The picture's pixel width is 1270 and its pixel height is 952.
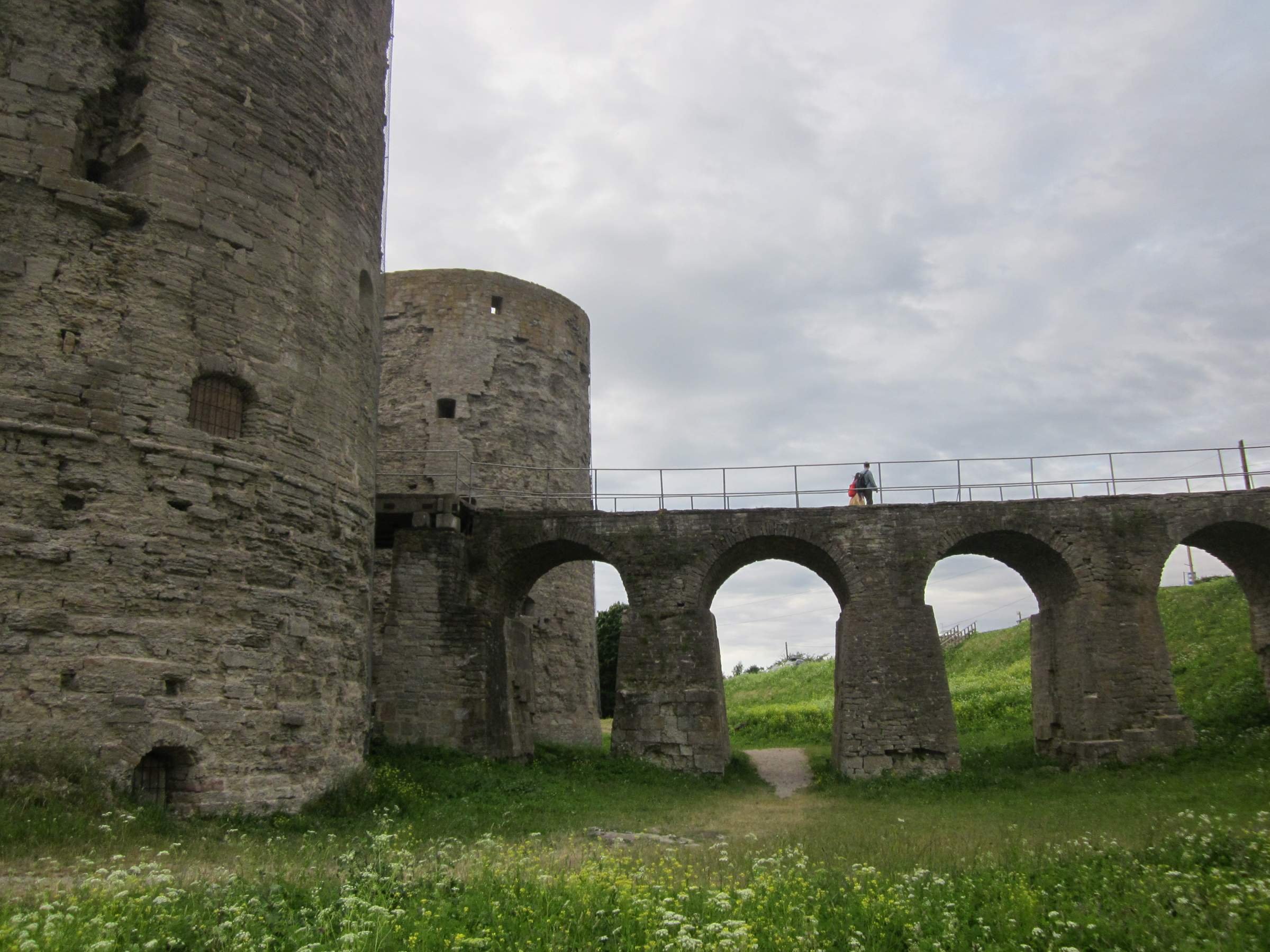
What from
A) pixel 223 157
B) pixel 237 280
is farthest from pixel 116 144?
pixel 237 280

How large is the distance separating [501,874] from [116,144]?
872 centimetres

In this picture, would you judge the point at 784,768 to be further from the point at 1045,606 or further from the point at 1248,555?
the point at 1248,555

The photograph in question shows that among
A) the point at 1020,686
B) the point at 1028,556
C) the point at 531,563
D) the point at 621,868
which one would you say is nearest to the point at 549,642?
the point at 531,563

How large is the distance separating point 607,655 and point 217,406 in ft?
94.5

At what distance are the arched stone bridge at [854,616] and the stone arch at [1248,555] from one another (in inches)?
1.6

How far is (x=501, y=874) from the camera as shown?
699 centimetres

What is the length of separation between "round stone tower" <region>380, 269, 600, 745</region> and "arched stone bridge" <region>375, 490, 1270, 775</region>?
2409 millimetres

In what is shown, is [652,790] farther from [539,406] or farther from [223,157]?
[223,157]

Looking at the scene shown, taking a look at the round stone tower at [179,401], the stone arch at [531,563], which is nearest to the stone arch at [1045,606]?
the stone arch at [531,563]

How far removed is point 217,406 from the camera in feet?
34.6

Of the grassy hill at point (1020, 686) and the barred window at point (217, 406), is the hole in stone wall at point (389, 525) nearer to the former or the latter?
the barred window at point (217, 406)

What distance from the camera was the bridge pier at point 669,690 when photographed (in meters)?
17.1

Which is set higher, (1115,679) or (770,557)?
(770,557)

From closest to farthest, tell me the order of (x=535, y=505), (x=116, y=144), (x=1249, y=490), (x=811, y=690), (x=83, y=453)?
(x=83, y=453) < (x=116, y=144) < (x=1249, y=490) < (x=535, y=505) < (x=811, y=690)
